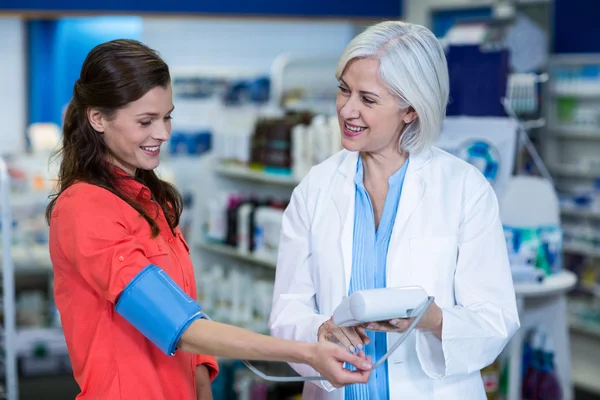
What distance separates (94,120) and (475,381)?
1212 millimetres

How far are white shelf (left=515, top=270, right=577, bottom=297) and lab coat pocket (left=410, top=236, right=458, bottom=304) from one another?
1.63 metres

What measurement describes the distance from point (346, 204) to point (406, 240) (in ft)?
0.67

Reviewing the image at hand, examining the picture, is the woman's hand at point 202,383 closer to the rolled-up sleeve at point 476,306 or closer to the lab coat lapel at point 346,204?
the lab coat lapel at point 346,204

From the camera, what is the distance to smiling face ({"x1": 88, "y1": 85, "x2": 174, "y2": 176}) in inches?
70.4

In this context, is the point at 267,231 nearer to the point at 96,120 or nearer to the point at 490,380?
the point at 490,380

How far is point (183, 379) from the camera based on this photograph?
191cm

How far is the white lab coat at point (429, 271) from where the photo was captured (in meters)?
2.00

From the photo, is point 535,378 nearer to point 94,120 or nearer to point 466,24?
point 466,24

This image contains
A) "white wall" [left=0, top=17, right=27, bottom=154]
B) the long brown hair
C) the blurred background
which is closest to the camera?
the long brown hair

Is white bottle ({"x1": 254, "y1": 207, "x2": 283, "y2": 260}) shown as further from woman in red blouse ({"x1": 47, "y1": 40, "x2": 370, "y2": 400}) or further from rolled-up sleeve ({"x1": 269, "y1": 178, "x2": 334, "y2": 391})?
woman in red blouse ({"x1": 47, "y1": 40, "x2": 370, "y2": 400})

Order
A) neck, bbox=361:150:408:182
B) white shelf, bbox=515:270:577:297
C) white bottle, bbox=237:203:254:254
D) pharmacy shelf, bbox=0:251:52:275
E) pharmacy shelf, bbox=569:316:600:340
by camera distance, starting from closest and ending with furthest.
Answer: neck, bbox=361:150:408:182 < white shelf, bbox=515:270:577:297 < white bottle, bbox=237:203:254:254 < pharmacy shelf, bbox=0:251:52:275 < pharmacy shelf, bbox=569:316:600:340

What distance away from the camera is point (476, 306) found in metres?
1.99

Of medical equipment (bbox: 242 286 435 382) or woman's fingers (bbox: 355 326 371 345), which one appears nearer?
medical equipment (bbox: 242 286 435 382)

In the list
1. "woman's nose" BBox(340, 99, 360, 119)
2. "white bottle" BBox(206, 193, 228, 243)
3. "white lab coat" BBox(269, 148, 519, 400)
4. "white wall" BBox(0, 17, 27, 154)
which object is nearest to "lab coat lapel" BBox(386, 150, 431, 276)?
"white lab coat" BBox(269, 148, 519, 400)
